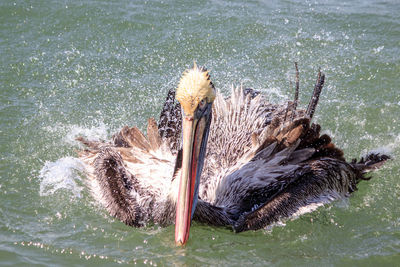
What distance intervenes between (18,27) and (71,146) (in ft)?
9.94

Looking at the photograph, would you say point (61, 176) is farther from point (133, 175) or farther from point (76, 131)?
point (76, 131)

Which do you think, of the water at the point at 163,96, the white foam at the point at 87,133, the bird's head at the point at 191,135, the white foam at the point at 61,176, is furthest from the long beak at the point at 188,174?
the white foam at the point at 87,133

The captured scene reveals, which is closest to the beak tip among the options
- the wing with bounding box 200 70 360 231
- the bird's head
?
the bird's head

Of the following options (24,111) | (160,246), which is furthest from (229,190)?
(24,111)

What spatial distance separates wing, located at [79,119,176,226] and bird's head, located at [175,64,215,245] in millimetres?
295

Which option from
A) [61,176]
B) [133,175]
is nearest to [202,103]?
[133,175]

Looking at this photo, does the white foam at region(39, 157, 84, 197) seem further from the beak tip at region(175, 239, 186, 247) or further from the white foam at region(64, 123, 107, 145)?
the beak tip at region(175, 239, 186, 247)

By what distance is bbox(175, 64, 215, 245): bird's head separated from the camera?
4.30 meters

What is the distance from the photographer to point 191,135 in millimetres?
4297

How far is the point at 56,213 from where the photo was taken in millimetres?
5074

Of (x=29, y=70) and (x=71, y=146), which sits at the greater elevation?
(x=29, y=70)

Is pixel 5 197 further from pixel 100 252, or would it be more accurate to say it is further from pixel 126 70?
pixel 126 70

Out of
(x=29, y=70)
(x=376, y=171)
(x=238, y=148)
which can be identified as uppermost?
(x=29, y=70)

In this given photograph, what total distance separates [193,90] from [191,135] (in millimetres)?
359
